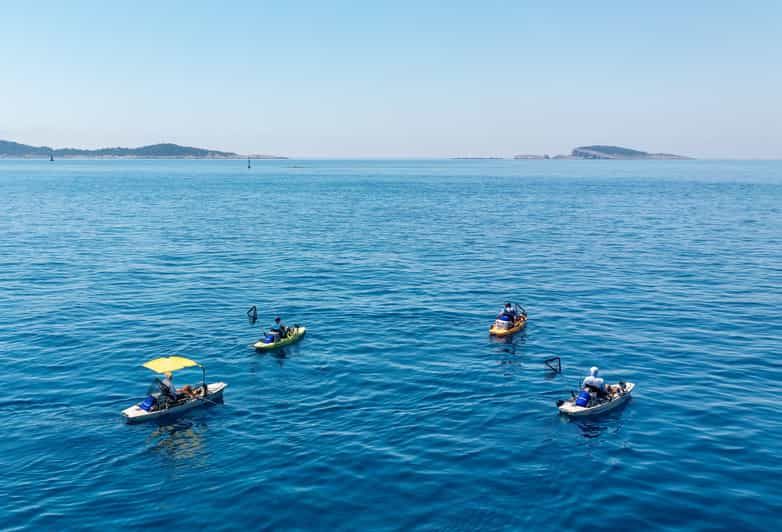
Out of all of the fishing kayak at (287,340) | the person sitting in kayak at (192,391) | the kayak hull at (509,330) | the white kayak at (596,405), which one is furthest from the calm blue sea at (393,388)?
the person sitting in kayak at (192,391)

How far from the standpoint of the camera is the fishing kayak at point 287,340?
4250 centimetres

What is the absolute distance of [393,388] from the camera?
119ft

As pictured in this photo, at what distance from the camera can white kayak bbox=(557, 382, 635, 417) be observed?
3228cm

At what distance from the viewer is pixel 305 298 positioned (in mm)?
57656

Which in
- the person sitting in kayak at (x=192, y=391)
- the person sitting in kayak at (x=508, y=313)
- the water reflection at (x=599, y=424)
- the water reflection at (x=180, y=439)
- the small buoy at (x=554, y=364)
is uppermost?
the person sitting in kayak at (x=508, y=313)

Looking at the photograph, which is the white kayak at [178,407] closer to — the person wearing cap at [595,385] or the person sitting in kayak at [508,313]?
the person wearing cap at [595,385]

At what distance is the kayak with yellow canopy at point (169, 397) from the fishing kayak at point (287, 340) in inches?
295

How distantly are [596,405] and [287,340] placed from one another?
22.2 metres

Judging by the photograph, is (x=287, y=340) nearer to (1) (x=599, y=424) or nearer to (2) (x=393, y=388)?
(2) (x=393, y=388)

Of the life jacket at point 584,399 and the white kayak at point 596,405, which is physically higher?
the life jacket at point 584,399

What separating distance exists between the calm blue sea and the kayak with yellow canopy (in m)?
0.91

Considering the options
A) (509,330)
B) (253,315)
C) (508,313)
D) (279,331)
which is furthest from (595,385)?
(253,315)

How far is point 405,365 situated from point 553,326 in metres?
15.6

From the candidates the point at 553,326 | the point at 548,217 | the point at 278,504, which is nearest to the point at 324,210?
the point at 548,217
